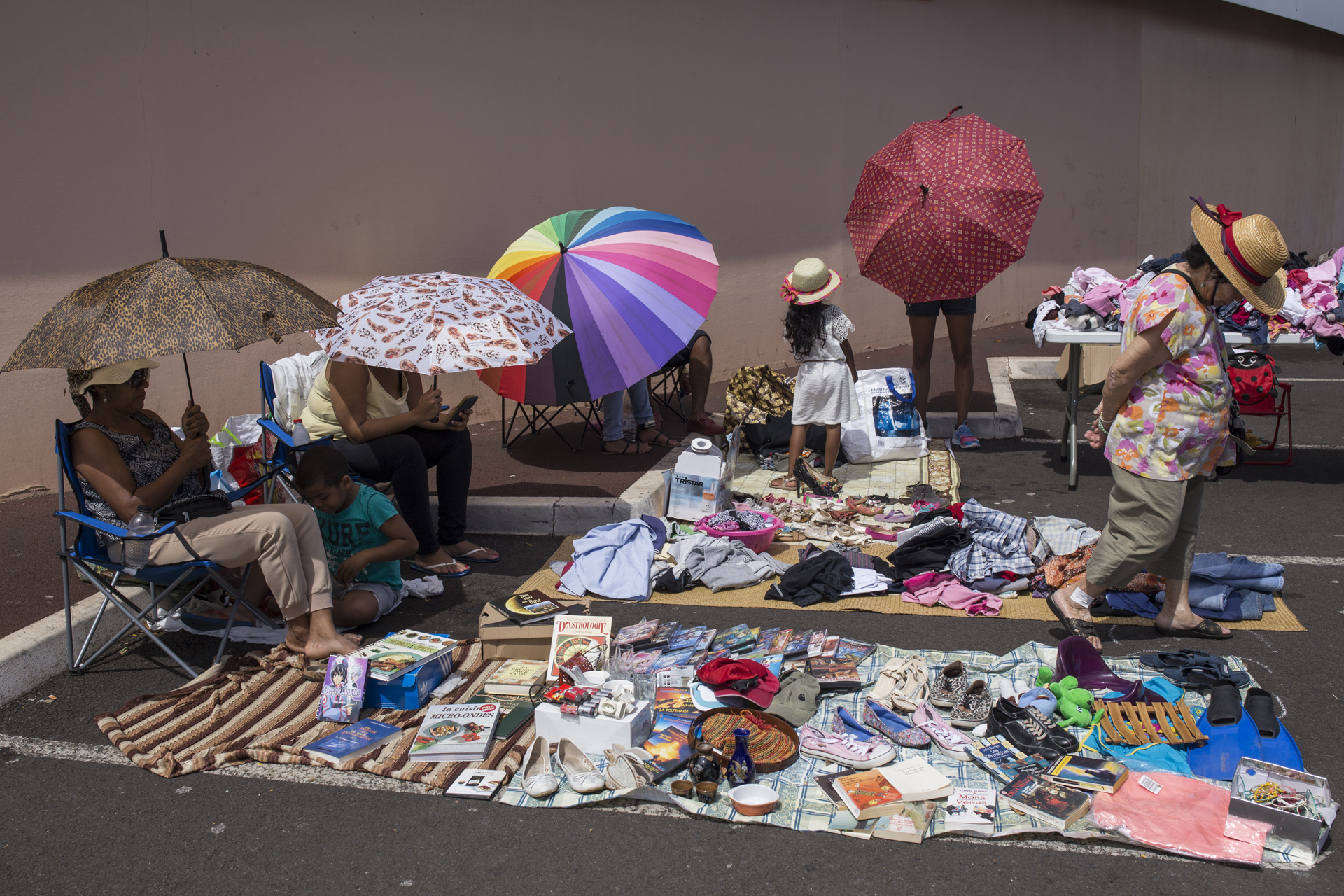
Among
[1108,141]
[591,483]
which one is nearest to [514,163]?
[591,483]

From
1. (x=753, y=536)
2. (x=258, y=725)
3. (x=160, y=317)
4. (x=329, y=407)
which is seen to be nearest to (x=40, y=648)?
(x=258, y=725)

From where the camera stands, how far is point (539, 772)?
10.9 ft

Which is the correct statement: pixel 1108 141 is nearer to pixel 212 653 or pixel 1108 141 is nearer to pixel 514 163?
pixel 514 163

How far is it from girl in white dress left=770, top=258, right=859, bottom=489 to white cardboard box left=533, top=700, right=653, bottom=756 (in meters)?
3.39

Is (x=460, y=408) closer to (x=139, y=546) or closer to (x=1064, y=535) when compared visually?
(x=139, y=546)

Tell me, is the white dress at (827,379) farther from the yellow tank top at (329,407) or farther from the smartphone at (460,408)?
the yellow tank top at (329,407)

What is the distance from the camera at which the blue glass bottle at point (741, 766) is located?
3.23m

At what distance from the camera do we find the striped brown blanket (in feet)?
11.2

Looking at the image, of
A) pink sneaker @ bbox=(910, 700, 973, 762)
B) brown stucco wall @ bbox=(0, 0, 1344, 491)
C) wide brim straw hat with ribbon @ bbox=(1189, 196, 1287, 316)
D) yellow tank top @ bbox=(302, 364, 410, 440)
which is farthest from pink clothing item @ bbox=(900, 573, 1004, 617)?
brown stucco wall @ bbox=(0, 0, 1344, 491)

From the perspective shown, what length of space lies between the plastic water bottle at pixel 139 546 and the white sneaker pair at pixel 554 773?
1832 millimetres

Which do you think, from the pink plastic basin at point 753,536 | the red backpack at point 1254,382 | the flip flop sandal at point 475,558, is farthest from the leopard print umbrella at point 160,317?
the red backpack at point 1254,382

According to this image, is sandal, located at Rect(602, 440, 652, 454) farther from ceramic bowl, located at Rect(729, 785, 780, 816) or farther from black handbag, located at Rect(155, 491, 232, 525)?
ceramic bowl, located at Rect(729, 785, 780, 816)

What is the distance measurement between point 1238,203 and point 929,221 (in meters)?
15.2

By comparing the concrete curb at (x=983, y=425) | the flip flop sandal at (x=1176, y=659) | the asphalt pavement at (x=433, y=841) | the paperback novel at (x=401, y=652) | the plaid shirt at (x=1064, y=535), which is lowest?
the asphalt pavement at (x=433, y=841)
